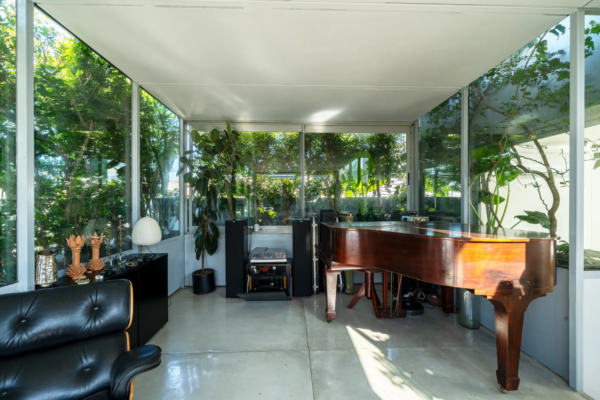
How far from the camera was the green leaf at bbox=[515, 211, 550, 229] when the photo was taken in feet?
7.71

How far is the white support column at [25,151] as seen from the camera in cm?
177

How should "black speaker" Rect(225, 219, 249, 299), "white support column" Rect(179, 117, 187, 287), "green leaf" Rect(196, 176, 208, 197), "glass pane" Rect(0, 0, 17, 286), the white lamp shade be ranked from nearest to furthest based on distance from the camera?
1. "glass pane" Rect(0, 0, 17, 286)
2. the white lamp shade
3. "black speaker" Rect(225, 219, 249, 299)
4. "green leaf" Rect(196, 176, 208, 197)
5. "white support column" Rect(179, 117, 187, 287)

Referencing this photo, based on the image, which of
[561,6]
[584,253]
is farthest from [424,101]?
[584,253]

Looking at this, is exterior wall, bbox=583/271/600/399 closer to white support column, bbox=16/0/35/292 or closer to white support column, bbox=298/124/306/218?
white support column, bbox=298/124/306/218

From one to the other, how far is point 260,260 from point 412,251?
7.42ft

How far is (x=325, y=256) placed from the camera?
306 cm

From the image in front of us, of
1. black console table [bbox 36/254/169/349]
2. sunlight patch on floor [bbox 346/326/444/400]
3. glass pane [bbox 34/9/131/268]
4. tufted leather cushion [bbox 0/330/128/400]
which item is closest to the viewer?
tufted leather cushion [bbox 0/330/128/400]

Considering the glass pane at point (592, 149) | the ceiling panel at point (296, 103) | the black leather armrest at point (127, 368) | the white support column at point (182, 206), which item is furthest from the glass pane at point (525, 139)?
the white support column at point (182, 206)

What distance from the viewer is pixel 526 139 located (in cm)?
257

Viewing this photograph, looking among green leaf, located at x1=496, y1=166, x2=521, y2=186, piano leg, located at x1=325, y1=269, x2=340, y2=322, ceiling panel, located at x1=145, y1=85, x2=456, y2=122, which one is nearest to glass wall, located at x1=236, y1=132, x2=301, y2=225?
ceiling panel, located at x1=145, y1=85, x2=456, y2=122

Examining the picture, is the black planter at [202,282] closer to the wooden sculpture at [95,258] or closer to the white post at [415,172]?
the wooden sculpture at [95,258]

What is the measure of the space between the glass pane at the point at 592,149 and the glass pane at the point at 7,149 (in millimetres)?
3858

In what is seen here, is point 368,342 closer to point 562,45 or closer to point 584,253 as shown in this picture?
point 584,253

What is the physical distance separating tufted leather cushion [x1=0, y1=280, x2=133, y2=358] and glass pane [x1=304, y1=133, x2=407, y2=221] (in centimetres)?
341
